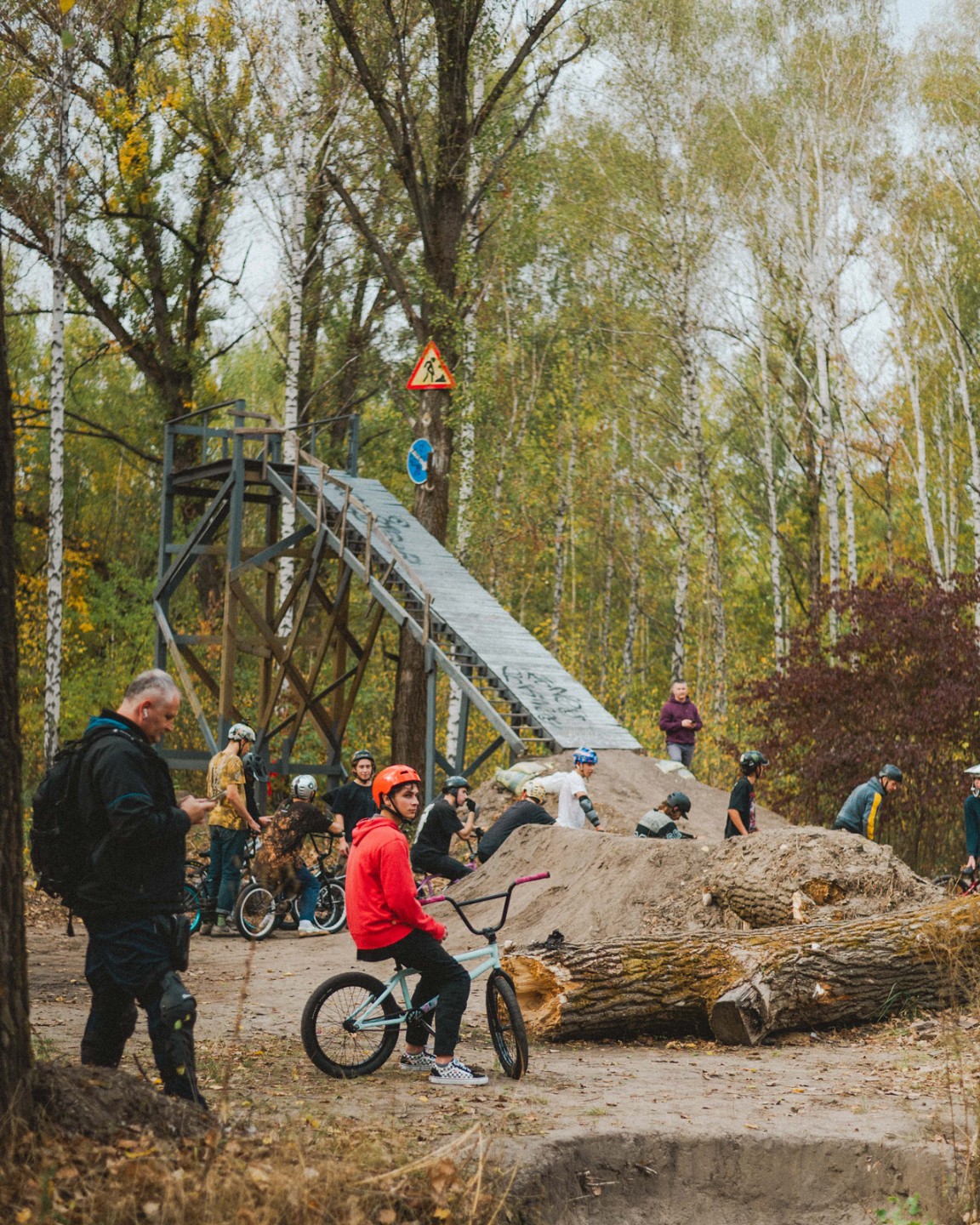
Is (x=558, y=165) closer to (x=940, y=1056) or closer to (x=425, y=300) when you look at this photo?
(x=425, y=300)

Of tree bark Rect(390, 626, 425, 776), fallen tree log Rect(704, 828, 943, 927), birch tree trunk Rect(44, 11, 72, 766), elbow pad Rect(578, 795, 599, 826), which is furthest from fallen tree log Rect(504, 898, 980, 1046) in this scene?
tree bark Rect(390, 626, 425, 776)

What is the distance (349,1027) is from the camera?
24.4 ft

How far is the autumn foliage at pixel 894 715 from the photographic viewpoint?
1784 cm

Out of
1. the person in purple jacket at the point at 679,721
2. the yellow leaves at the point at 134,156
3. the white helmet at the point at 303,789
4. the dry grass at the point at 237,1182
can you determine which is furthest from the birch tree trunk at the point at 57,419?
the dry grass at the point at 237,1182

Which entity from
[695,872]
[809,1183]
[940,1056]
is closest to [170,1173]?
[809,1183]

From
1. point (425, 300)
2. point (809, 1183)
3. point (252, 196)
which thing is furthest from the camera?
point (252, 196)

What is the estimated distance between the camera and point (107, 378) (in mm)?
36812

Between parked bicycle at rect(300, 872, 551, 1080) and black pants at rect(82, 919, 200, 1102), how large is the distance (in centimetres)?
184

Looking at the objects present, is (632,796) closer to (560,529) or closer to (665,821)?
(665,821)

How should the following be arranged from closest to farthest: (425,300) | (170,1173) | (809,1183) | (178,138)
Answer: (170,1173), (809,1183), (425,300), (178,138)

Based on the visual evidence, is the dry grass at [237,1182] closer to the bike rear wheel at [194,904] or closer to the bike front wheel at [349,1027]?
the bike front wheel at [349,1027]

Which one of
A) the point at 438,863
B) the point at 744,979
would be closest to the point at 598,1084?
the point at 744,979

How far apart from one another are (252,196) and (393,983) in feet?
68.7

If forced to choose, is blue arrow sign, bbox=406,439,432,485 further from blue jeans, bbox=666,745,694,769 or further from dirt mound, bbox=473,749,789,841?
blue jeans, bbox=666,745,694,769
